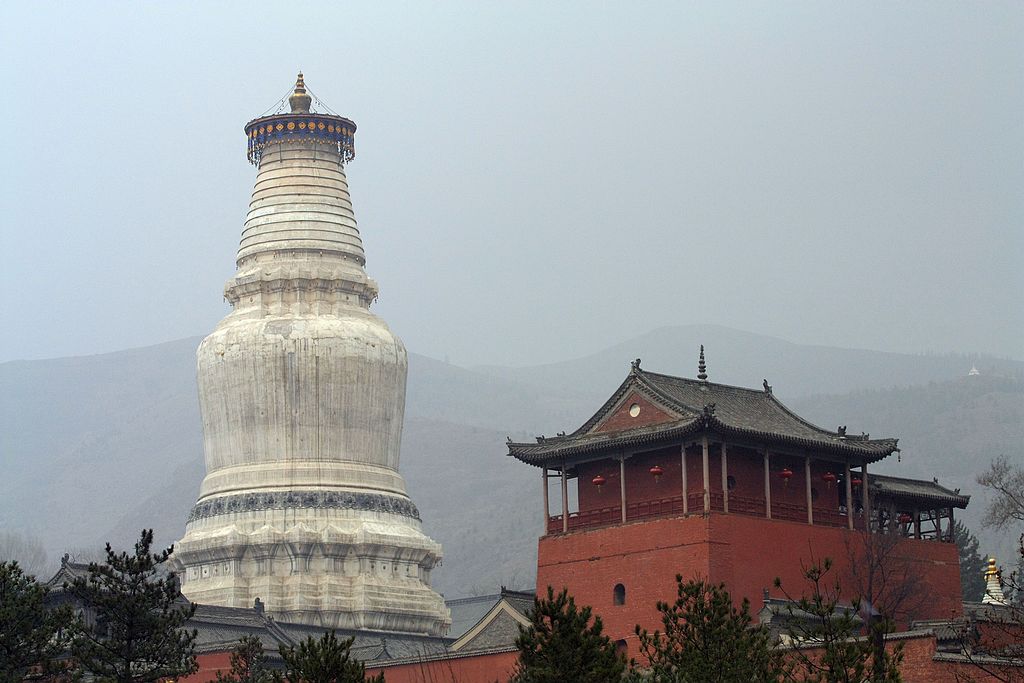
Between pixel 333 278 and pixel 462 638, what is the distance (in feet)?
49.3

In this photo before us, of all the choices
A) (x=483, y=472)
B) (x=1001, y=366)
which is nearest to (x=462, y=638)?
(x=483, y=472)

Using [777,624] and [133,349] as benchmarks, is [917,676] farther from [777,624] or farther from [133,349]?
[133,349]

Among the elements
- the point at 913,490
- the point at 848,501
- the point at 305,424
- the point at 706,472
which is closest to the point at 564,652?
the point at 706,472

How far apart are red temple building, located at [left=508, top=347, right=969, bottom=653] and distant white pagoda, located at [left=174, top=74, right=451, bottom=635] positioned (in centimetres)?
1053

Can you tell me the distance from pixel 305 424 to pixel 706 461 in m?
16.3

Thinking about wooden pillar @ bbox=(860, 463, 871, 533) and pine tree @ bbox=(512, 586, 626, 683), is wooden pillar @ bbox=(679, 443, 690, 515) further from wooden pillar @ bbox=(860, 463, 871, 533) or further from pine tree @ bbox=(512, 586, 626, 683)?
pine tree @ bbox=(512, 586, 626, 683)

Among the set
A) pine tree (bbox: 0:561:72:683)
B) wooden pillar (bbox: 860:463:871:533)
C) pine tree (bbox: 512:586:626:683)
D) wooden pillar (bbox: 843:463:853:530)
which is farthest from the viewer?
wooden pillar (bbox: 860:463:871:533)

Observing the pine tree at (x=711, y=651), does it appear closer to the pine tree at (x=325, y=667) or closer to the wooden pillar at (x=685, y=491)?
the pine tree at (x=325, y=667)

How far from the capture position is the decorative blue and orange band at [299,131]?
51.5 meters

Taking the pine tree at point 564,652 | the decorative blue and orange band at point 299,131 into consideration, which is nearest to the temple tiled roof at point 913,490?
the decorative blue and orange band at point 299,131

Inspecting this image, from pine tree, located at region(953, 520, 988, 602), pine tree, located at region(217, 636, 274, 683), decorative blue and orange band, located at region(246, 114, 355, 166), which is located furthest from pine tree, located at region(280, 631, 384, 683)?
pine tree, located at region(953, 520, 988, 602)

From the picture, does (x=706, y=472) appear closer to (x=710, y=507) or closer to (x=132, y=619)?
(x=710, y=507)

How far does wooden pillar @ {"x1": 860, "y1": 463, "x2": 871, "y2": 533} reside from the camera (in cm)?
3797

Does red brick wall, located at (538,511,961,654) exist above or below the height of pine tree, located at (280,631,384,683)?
above
